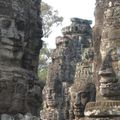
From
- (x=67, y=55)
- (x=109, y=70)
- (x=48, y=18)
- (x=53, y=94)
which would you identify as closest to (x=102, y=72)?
(x=109, y=70)

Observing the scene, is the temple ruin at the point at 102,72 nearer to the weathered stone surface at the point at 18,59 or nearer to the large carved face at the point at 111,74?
the large carved face at the point at 111,74

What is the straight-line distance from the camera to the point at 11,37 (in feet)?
18.8

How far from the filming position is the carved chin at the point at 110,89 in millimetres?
8656

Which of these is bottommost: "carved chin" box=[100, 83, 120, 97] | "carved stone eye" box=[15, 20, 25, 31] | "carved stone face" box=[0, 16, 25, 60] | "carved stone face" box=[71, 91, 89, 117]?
"carved stone face" box=[71, 91, 89, 117]

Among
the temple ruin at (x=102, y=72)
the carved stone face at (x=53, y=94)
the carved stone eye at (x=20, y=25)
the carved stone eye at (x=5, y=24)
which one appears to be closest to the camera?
the carved stone eye at (x=5, y=24)

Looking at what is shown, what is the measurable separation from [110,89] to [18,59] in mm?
3283

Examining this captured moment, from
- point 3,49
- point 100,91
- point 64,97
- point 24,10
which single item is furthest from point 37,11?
point 64,97

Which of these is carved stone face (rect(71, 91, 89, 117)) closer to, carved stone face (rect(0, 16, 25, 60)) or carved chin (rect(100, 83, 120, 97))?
carved chin (rect(100, 83, 120, 97))

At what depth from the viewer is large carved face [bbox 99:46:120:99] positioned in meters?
8.70

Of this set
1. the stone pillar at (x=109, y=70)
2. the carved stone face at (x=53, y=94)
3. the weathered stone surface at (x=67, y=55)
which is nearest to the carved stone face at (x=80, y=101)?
the stone pillar at (x=109, y=70)

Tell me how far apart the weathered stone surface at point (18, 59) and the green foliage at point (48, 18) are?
22993 mm

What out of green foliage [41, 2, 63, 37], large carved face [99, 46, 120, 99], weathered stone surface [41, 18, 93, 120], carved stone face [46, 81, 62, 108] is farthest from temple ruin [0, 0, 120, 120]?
green foliage [41, 2, 63, 37]

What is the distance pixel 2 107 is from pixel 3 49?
71cm

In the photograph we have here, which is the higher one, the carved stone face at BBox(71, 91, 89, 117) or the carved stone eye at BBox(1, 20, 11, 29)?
the carved stone eye at BBox(1, 20, 11, 29)
